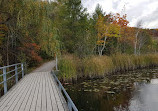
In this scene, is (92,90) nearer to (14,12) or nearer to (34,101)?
(34,101)

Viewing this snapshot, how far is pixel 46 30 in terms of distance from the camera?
20.2 ft

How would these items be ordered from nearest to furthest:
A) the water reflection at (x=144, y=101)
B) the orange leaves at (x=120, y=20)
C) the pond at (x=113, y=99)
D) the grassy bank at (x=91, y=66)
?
1. the water reflection at (x=144, y=101)
2. the pond at (x=113, y=99)
3. the grassy bank at (x=91, y=66)
4. the orange leaves at (x=120, y=20)

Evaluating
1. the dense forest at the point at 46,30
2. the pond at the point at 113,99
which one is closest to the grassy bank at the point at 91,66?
the dense forest at the point at 46,30

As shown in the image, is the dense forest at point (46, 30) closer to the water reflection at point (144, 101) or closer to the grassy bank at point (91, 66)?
the grassy bank at point (91, 66)

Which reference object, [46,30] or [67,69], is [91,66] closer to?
[67,69]

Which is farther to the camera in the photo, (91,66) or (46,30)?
(91,66)

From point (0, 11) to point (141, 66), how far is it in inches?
534

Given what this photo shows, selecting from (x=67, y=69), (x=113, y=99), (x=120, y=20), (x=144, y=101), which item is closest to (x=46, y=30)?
Result: (x=67, y=69)

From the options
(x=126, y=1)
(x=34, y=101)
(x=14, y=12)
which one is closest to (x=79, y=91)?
(x=34, y=101)

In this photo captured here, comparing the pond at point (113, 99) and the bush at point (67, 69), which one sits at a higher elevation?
the bush at point (67, 69)

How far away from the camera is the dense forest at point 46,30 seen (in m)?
5.47

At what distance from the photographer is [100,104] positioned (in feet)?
17.6

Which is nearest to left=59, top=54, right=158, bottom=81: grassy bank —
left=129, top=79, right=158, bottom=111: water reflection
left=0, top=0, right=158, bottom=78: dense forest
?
left=0, top=0, right=158, bottom=78: dense forest

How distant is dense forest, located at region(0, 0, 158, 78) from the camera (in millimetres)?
5469
